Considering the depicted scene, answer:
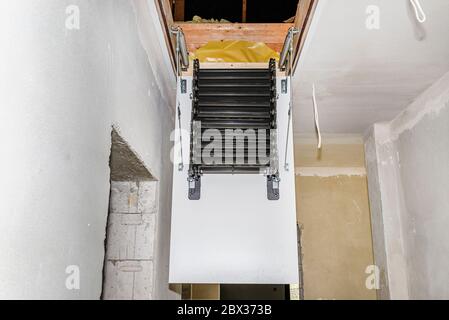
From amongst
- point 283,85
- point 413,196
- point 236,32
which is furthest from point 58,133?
point 413,196

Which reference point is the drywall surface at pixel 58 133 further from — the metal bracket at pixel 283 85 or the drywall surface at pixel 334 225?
the drywall surface at pixel 334 225

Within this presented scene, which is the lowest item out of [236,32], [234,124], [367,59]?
[234,124]

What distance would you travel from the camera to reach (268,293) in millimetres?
7570

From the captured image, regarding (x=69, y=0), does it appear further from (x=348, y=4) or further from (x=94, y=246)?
(x=348, y=4)

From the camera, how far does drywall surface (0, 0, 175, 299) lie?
2.62 feet

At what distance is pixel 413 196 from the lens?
3.27m

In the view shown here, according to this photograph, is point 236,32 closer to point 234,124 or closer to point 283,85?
point 283,85

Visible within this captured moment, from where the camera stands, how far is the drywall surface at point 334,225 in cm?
500

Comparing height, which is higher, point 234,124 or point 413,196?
point 234,124

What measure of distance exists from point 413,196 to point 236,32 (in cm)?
192

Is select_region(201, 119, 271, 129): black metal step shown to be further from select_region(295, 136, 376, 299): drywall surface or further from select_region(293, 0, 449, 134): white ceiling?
select_region(295, 136, 376, 299): drywall surface

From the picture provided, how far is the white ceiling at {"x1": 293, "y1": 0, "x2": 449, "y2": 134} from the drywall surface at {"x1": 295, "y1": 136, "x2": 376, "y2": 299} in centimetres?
150

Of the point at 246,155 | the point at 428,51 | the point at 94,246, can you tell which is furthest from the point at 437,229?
the point at 94,246

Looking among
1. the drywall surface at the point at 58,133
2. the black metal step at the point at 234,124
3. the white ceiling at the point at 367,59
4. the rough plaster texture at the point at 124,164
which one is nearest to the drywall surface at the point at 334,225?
the white ceiling at the point at 367,59
